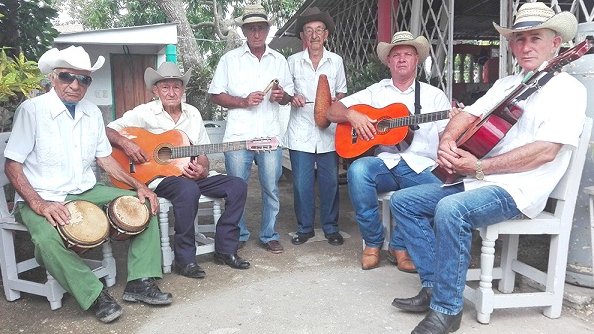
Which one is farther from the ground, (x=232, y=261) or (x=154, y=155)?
(x=154, y=155)

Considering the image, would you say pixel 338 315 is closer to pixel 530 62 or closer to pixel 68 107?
pixel 530 62

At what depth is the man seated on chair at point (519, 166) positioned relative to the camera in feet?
8.16

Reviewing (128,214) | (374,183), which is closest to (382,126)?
(374,183)

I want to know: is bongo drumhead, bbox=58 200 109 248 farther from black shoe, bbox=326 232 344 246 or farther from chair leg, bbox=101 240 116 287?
black shoe, bbox=326 232 344 246

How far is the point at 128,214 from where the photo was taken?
3031mm


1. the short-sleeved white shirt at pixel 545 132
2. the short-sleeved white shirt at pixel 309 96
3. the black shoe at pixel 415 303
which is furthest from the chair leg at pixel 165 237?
the short-sleeved white shirt at pixel 545 132

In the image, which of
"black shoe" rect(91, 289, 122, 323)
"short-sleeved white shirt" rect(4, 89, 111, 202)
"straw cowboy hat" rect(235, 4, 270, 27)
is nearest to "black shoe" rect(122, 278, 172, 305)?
"black shoe" rect(91, 289, 122, 323)

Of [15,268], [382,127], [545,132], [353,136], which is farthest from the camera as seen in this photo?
[353,136]

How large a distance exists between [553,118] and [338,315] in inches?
61.2

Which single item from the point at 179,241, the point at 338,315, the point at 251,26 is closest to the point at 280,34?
the point at 251,26

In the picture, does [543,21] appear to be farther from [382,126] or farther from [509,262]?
[509,262]

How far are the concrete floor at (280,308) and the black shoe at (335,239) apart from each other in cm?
33

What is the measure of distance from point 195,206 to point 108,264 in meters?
0.69

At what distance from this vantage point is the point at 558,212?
263cm
